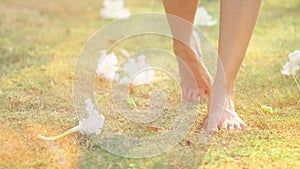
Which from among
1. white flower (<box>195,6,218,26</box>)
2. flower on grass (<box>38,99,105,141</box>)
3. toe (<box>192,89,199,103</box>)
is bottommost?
flower on grass (<box>38,99,105,141</box>)

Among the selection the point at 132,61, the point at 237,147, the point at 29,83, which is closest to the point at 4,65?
the point at 29,83

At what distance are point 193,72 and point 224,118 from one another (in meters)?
0.48

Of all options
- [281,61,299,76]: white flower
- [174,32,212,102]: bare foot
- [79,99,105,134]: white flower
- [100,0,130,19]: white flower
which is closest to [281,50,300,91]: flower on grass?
[281,61,299,76]: white flower

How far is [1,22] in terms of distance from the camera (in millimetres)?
4477

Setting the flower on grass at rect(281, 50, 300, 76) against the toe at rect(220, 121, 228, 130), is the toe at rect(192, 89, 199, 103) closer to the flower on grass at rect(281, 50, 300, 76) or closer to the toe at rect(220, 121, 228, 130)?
the toe at rect(220, 121, 228, 130)

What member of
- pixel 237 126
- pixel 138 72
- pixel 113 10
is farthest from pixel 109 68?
pixel 113 10

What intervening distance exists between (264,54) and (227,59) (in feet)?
4.28

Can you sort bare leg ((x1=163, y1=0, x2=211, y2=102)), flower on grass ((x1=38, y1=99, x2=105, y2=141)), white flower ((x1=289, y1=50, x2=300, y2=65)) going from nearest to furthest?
flower on grass ((x1=38, y1=99, x2=105, y2=141)) < bare leg ((x1=163, y1=0, x2=211, y2=102)) < white flower ((x1=289, y1=50, x2=300, y2=65))

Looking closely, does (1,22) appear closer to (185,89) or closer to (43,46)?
(43,46)

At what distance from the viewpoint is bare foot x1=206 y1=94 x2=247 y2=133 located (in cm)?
235

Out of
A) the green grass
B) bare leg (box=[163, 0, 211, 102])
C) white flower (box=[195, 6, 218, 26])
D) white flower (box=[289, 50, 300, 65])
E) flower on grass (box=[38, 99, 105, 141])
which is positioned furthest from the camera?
white flower (box=[195, 6, 218, 26])

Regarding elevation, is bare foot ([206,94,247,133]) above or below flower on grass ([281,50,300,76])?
below

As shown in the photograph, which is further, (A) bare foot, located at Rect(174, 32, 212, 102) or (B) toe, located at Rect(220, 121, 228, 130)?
(A) bare foot, located at Rect(174, 32, 212, 102)

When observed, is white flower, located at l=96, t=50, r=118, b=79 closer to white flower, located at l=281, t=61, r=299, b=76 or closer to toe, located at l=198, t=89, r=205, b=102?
toe, located at l=198, t=89, r=205, b=102
